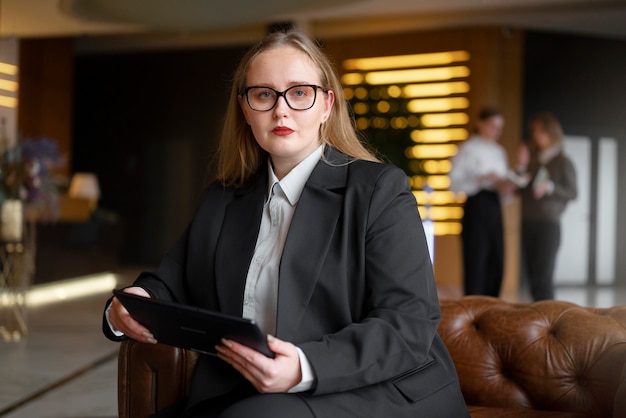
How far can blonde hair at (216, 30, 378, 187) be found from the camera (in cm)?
173

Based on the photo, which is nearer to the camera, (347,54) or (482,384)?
(482,384)

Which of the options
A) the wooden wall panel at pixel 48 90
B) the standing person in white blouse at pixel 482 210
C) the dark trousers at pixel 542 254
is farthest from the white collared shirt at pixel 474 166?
the wooden wall panel at pixel 48 90

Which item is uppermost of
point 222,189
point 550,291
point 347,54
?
point 347,54

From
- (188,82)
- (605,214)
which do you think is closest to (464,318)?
(605,214)

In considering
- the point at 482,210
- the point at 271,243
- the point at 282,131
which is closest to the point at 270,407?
the point at 271,243

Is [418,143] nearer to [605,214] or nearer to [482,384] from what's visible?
[605,214]

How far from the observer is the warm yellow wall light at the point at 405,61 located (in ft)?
32.1

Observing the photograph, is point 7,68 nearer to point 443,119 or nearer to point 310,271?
point 310,271

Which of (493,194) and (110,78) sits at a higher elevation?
(110,78)

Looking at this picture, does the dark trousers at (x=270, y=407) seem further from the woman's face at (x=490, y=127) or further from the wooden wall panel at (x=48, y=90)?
the wooden wall panel at (x=48, y=90)

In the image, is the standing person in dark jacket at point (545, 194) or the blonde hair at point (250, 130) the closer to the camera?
the blonde hair at point (250, 130)

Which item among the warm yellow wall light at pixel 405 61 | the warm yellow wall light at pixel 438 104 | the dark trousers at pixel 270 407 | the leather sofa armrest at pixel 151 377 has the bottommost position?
the leather sofa armrest at pixel 151 377

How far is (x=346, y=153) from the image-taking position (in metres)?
1.84

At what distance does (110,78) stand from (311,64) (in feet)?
40.1
